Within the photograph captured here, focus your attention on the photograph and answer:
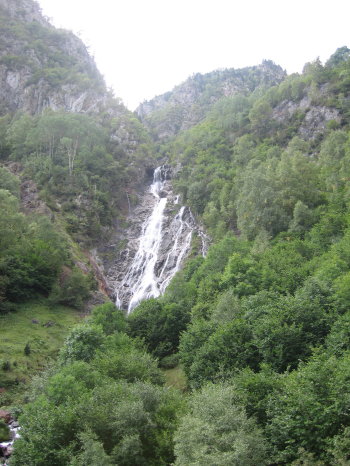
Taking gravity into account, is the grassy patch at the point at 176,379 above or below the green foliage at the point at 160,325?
below

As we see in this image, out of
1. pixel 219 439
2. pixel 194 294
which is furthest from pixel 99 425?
pixel 194 294

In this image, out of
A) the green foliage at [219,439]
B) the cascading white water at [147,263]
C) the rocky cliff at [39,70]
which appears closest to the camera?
the green foliage at [219,439]

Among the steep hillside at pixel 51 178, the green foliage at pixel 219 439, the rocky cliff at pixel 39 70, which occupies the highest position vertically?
the rocky cliff at pixel 39 70

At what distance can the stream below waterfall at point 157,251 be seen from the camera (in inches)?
2635

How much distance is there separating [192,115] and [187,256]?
96904mm

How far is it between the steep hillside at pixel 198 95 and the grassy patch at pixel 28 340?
3899 inches

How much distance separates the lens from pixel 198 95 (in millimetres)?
181500

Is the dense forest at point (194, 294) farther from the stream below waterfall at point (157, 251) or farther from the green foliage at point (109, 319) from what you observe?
the stream below waterfall at point (157, 251)

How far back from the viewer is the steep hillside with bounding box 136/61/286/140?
5891 inches

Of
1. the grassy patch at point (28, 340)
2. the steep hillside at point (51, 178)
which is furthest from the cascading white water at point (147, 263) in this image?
A: the grassy patch at point (28, 340)

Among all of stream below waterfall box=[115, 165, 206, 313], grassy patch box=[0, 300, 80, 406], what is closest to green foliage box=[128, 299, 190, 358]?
grassy patch box=[0, 300, 80, 406]

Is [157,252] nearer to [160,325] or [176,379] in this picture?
[160,325]

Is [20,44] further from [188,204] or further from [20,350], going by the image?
[20,350]

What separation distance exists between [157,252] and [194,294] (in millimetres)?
28953
